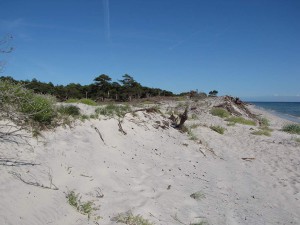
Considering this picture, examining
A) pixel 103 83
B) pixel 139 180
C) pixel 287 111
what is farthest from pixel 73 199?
pixel 287 111

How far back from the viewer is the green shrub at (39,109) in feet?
21.2

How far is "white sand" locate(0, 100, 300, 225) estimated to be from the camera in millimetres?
4395

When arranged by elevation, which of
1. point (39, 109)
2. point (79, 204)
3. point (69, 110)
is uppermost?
point (39, 109)

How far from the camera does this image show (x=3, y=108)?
605 centimetres

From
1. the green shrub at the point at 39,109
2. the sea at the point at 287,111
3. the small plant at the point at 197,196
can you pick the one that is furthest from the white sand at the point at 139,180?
the sea at the point at 287,111

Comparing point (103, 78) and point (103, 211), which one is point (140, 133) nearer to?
point (103, 211)

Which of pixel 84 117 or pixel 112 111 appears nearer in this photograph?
pixel 84 117

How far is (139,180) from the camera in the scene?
238 inches

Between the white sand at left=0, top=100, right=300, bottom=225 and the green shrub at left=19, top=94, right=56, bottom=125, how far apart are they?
39cm

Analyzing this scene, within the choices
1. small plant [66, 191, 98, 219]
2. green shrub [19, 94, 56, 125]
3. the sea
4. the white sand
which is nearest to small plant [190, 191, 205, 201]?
the white sand

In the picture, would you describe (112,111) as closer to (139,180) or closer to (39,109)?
(39,109)

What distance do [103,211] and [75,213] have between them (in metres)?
0.47

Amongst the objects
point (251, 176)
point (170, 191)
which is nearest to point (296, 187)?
point (251, 176)

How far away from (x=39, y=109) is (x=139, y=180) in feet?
8.94
